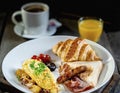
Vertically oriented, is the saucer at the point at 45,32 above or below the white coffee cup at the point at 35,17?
below

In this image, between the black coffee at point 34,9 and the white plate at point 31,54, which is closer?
the white plate at point 31,54

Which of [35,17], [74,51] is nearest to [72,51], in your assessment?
[74,51]

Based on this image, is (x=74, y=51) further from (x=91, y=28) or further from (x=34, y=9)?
(x=34, y=9)

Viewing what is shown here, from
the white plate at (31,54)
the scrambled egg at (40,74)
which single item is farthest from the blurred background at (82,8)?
the scrambled egg at (40,74)

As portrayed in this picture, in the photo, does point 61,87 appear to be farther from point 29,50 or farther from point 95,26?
point 95,26

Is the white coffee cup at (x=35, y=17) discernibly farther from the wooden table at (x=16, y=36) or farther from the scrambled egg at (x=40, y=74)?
the scrambled egg at (x=40, y=74)

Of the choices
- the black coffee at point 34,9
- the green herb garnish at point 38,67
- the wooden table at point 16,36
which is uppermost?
the black coffee at point 34,9

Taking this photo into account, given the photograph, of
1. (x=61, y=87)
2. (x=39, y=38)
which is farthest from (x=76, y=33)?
(x=61, y=87)
